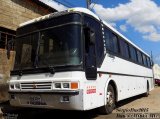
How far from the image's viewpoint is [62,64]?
7211mm

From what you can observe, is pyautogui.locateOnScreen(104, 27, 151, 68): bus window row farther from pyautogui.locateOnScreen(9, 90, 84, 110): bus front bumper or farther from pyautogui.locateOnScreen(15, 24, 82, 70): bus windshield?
pyautogui.locateOnScreen(9, 90, 84, 110): bus front bumper

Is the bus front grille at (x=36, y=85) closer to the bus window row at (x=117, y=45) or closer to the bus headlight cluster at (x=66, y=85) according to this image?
the bus headlight cluster at (x=66, y=85)

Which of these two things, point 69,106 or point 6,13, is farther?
point 6,13

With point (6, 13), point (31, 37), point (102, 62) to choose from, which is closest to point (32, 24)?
point (31, 37)

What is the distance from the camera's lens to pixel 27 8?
54.6 feet

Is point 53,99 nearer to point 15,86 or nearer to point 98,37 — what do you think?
point 15,86

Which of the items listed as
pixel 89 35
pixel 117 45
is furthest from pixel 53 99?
pixel 117 45

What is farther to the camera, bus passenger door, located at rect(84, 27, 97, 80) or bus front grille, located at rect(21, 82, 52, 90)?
bus passenger door, located at rect(84, 27, 97, 80)

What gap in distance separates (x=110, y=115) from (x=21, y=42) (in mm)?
3759

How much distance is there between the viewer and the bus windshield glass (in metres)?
7.25

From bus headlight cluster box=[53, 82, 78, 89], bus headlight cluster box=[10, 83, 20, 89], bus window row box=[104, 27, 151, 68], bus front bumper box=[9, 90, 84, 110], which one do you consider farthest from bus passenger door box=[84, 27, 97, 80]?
bus headlight cluster box=[10, 83, 20, 89]

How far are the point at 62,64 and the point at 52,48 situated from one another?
2.14 feet

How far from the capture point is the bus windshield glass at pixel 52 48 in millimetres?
7250

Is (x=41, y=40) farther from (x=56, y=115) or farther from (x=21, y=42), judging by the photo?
(x=56, y=115)
